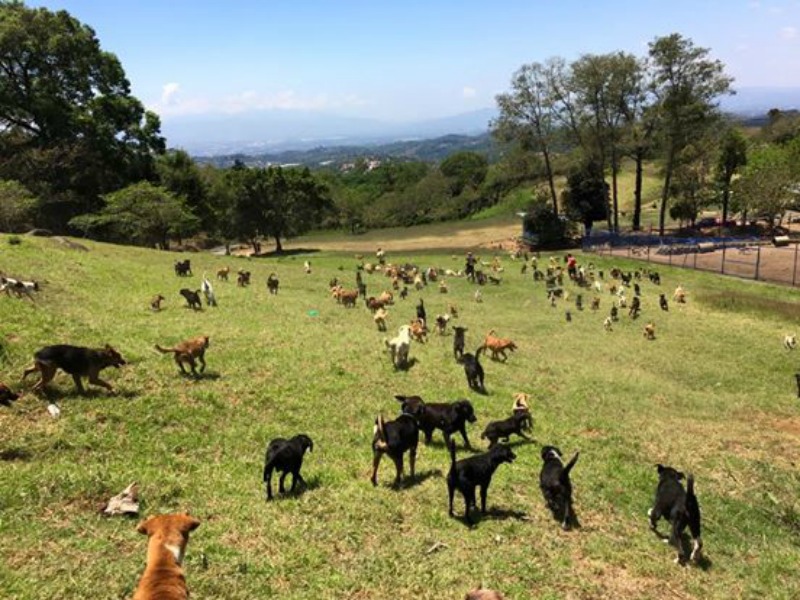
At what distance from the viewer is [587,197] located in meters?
63.9

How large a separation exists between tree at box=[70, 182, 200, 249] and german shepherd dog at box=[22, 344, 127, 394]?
3907 centimetres

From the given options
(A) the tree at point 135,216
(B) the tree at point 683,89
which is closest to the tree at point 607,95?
(B) the tree at point 683,89

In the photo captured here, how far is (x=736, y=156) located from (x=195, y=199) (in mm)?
Result: 59123

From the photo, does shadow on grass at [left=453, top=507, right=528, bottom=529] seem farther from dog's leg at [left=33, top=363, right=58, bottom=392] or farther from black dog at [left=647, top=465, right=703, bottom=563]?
dog's leg at [left=33, top=363, right=58, bottom=392]

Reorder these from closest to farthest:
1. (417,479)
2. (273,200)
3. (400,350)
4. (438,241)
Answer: (417,479) < (400,350) < (273,200) < (438,241)

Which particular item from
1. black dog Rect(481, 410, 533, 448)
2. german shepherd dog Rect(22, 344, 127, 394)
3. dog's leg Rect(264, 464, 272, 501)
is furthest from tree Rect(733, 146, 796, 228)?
german shepherd dog Rect(22, 344, 127, 394)

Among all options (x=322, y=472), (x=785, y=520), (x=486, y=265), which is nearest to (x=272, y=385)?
(x=322, y=472)

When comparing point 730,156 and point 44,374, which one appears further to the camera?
point 730,156

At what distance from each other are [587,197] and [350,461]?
5804cm

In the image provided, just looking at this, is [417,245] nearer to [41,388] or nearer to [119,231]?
[119,231]

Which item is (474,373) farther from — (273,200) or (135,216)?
(273,200)

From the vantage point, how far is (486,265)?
44.1 meters

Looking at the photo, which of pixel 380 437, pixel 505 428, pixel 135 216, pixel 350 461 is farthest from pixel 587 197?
pixel 380 437

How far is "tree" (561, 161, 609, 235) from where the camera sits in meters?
63.5
